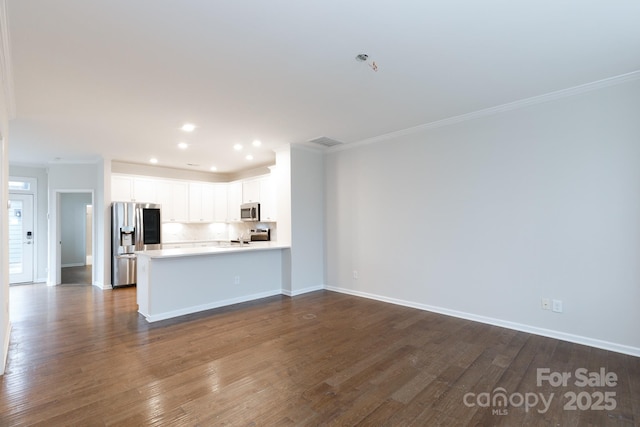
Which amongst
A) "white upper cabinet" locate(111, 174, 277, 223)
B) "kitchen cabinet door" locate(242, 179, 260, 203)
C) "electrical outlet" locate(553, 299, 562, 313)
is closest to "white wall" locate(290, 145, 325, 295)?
"white upper cabinet" locate(111, 174, 277, 223)

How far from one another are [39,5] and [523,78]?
13.0 ft

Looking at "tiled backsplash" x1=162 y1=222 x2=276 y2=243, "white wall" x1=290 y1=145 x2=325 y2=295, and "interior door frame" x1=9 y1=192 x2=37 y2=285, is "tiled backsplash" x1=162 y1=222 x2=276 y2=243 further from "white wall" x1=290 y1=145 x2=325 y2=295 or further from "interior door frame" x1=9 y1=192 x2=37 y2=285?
"interior door frame" x1=9 y1=192 x2=37 y2=285

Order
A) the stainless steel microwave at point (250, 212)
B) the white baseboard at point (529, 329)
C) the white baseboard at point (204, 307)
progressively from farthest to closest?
the stainless steel microwave at point (250, 212)
the white baseboard at point (204, 307)
the white baseboard at point (529, 329)

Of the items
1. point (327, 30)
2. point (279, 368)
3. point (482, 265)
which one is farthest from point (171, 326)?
point (482, 265)

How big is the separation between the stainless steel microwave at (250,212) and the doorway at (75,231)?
18.1ft

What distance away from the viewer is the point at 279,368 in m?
2.81

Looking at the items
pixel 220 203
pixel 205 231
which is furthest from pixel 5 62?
pixel 205 231

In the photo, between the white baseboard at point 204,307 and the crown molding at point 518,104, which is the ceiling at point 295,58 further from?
the white baseboard at point 204,307

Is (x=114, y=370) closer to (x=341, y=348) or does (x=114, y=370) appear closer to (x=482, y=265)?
(x=341, y=348)

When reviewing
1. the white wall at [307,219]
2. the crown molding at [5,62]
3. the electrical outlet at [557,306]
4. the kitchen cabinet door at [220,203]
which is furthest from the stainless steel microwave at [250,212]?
the electrical outlet at [557,306]

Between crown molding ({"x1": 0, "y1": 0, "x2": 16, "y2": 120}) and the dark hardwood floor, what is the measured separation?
2605 millimetres

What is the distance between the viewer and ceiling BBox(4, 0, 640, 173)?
2.09 metres

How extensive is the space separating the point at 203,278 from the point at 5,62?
3.16 m

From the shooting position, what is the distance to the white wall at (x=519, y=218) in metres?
3.12
